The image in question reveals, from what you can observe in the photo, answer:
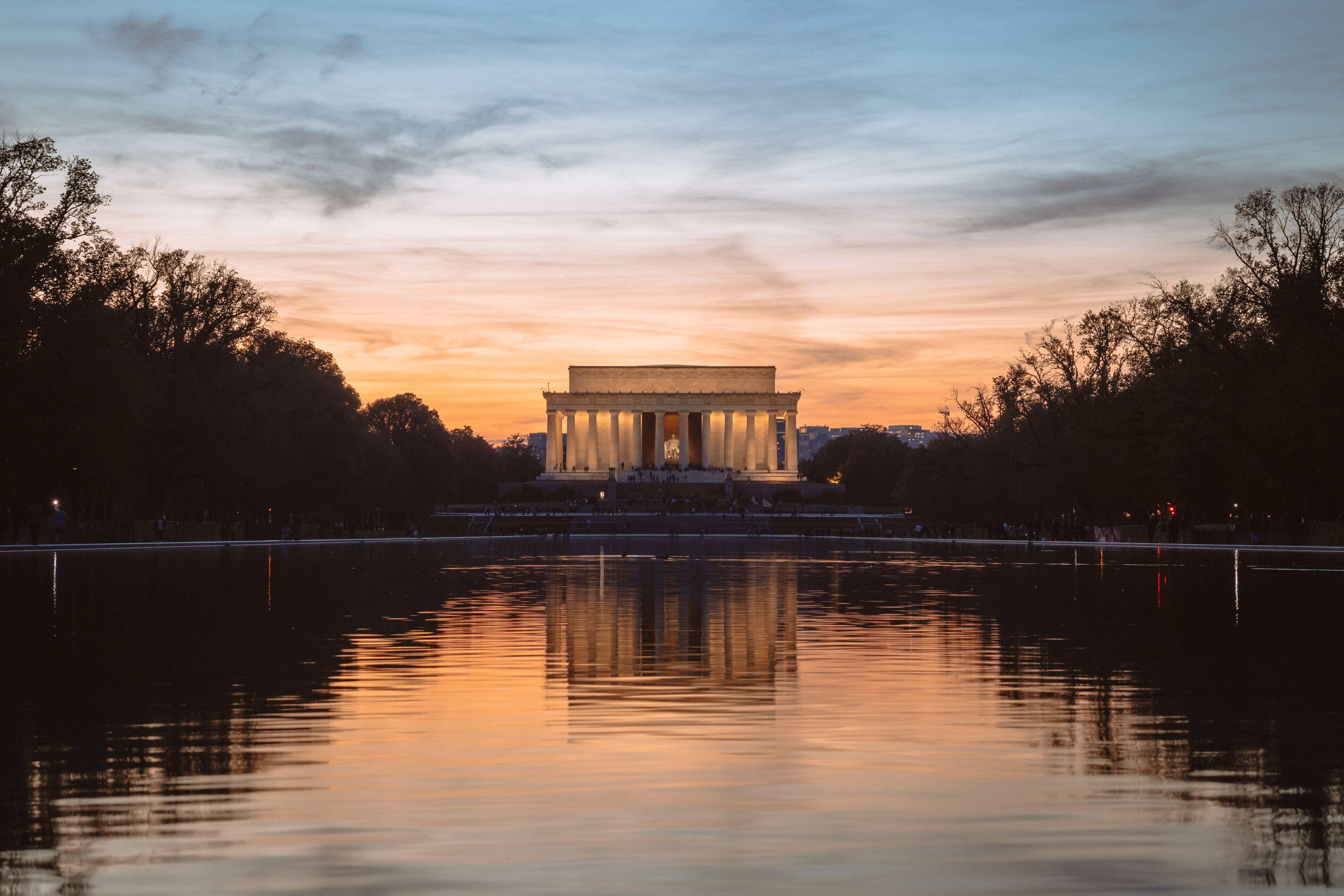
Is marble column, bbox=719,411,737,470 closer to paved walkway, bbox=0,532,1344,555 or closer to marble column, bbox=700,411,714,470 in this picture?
Result: marble column, bbox=700,411,714,470

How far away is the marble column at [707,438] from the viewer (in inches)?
6117

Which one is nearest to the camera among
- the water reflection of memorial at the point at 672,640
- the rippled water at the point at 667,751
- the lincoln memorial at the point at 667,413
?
the rippled water at the point at 667,751

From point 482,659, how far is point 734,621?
5851 mm

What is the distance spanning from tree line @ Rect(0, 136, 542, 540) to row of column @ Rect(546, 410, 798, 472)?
50.3 m

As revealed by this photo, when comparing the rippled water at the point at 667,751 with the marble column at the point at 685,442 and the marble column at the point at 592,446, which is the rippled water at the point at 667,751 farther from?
the marble column at the point at 685,442

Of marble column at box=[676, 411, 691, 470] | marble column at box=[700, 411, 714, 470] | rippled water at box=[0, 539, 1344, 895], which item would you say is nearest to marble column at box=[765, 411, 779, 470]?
marble column at box=[700, 411, 714, 470]

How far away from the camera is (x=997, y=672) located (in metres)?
14.9

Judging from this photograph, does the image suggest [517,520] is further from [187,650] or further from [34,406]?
[187,650]

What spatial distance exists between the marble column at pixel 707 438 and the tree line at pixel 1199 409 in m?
64.9

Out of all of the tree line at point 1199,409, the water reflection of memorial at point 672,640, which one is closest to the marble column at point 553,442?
the tree line at point 1199,409

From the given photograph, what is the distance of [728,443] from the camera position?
156 m

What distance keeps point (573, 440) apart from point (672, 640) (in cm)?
13775

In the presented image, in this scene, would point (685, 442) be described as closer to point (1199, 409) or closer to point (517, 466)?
point (517, 466)

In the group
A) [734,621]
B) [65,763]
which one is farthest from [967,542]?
[65,763]
